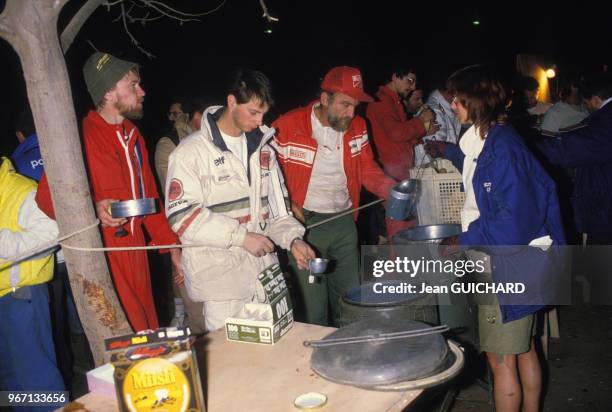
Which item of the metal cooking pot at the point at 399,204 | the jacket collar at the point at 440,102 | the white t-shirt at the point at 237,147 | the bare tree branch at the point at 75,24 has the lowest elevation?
the metal cooking pot at the point at 399,204

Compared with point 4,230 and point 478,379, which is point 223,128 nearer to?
point 4,230

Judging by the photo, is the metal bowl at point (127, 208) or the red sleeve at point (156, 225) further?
the red sleeve at point (156, 225)

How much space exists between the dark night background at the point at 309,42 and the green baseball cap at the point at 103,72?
3.48 m

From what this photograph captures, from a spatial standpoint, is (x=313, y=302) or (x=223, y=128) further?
(x=313, y=302)

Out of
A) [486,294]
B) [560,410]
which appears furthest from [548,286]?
[560,410]

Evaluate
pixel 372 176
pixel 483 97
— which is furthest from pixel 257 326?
pixel 372 176

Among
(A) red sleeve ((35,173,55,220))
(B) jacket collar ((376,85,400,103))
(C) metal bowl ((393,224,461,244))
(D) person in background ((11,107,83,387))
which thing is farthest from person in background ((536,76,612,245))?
(D) person in background ((11,107,83,387))

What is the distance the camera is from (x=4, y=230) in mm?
3010

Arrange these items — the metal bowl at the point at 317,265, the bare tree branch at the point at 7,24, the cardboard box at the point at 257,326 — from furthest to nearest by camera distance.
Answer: the metal bowl at the point at 317,265
the cardboard box at the point at 257,326
the bare tree branch at the point at 7,24

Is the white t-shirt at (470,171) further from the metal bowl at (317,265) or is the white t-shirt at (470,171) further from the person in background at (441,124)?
the person in background at (441,124)

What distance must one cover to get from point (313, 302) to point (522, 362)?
1.67 m

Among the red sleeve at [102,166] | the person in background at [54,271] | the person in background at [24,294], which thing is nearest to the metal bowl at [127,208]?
the red sleeve at [102,166]

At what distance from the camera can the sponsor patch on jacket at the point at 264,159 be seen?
298cm

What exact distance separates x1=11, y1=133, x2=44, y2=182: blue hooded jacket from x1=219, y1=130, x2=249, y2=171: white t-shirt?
5.34 feet
